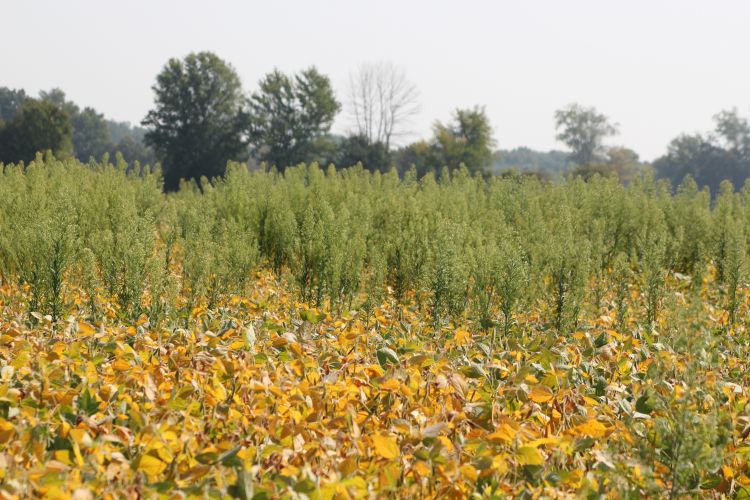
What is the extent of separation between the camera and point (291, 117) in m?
33.9

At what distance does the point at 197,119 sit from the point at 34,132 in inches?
347

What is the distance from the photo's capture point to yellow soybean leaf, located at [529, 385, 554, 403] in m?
2.39

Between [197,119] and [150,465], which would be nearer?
[150,465]

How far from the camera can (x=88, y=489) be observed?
1.56 metres

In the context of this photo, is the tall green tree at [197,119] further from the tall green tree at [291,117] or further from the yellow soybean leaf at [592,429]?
the yellow soybean leaf at [592,429]

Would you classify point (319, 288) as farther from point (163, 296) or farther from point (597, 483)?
point (597, 483)

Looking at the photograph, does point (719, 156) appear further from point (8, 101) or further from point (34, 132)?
point (8, 101)

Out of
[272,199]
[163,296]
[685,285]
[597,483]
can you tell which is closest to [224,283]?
[163,296]

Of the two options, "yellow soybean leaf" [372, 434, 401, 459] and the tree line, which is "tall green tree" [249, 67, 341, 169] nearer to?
the tree line

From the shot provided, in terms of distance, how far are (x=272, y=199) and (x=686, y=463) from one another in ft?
18.1

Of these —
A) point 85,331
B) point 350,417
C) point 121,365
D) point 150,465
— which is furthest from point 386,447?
point 85,331

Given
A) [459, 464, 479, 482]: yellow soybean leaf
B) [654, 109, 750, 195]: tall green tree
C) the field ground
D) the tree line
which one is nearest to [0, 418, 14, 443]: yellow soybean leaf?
the field ground

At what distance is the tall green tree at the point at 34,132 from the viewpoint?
113 feet

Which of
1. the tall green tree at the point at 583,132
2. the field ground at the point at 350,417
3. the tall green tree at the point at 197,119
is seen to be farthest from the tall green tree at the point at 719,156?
the field ground at the point at 350,417
